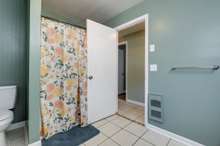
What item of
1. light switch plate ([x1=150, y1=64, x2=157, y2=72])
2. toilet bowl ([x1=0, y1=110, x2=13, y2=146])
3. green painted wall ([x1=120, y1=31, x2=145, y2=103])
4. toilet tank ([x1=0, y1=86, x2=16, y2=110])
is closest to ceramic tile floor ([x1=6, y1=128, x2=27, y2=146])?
toilet bowl ([x1=0, y1=110, x2=13, y2=146])

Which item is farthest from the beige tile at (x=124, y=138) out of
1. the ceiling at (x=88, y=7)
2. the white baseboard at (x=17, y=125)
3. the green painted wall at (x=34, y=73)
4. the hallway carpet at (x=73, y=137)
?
the ceiling at (x=88, y=7)

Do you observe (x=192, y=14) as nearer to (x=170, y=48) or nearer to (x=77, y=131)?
(x=170, y=48)

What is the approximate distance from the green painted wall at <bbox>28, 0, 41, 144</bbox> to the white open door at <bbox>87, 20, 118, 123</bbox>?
2.70 ft

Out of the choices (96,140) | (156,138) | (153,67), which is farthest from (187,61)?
(96,140)

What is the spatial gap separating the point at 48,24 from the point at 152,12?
1744mm

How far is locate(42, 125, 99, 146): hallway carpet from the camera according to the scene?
1566 mm

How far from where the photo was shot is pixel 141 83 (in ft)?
11.3

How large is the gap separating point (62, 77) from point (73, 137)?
97cm

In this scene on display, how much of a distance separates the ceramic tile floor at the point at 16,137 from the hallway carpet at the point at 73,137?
0.31 meters

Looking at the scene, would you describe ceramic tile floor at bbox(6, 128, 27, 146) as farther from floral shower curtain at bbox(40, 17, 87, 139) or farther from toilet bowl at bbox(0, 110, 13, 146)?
floral shower curtain at bbox(40, 17, 87, 139)

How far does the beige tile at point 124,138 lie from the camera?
159cm

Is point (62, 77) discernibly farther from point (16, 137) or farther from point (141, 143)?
point (141, 143)

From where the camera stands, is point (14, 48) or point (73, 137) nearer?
point (73, 137)

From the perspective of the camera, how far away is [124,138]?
1704 millimetres
